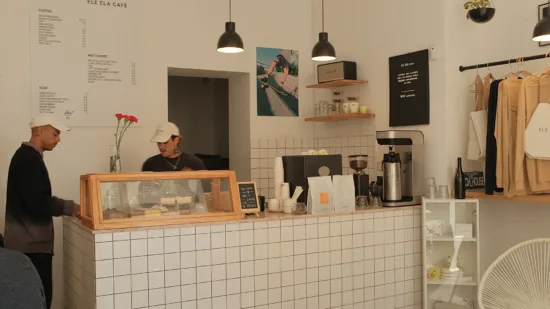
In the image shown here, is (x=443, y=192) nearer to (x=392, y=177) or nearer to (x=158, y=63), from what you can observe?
(x=392, y=177)

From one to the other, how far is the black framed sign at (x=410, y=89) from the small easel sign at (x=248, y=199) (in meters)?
1.81

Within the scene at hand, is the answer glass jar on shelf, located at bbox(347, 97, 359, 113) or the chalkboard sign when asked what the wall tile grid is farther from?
the chalkboard sign

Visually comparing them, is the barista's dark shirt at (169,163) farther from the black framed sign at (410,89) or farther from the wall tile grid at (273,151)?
the black framed sign at (410,89)

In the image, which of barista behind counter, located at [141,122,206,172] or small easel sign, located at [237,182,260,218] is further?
barista behind counter, located at [141,122,206,172]

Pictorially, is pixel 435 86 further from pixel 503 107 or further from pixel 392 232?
pixel 392 232

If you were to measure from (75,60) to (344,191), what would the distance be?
2.56 m

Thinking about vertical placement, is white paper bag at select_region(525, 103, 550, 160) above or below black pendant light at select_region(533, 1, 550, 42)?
below

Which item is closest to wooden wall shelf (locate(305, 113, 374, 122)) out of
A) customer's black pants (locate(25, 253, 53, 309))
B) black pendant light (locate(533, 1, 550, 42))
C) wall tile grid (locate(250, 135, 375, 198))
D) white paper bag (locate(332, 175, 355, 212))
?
wall tile grid (locate(250, 135, 375, 198))

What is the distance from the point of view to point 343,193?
3.71 meters

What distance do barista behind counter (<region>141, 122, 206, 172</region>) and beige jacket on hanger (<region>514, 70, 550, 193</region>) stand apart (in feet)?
7.92

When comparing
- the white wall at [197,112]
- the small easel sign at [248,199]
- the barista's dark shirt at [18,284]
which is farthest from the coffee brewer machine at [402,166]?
the white wall at [197,112]

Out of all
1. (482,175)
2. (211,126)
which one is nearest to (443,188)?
(482,175)

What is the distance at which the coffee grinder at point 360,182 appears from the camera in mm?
3999

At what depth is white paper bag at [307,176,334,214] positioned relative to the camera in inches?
142
